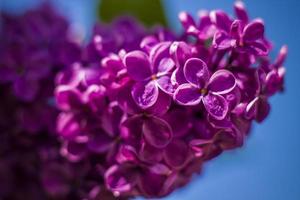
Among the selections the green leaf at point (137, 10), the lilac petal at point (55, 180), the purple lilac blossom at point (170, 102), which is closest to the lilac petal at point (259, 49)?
the purple lilac blossom at point (170, 102)

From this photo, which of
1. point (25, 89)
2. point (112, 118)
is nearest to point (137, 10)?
point (25, 89)

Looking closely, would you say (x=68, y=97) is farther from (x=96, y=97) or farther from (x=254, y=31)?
(x=254, y=31)

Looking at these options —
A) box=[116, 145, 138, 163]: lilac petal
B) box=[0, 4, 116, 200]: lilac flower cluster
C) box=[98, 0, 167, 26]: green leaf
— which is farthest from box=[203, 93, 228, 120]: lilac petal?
box=[98, 0, 167, 26]: green leaf

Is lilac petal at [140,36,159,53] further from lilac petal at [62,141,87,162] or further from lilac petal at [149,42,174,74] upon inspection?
lilac petal at [62,141,87,162]

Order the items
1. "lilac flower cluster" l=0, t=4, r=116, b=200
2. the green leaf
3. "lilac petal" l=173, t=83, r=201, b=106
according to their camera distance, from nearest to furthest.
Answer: "lilac petal" l=173, t=83, r=201, b=106, "lilac flower cluster" l=0, t=4, r=116, b=200, the green leaf

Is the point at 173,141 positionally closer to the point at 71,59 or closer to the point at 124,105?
the point at 124,105

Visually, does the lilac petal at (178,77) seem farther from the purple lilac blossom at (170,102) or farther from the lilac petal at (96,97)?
the lilac petal at (96,97)
